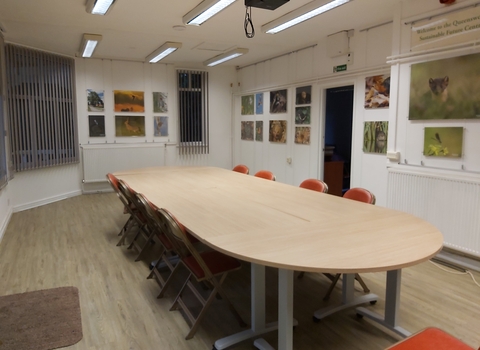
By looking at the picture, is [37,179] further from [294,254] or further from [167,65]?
[294,254]

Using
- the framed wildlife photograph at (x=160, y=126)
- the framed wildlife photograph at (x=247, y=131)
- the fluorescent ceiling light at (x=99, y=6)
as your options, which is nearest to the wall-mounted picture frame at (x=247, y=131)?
the framed wildlife photograph at (x=247, y=131)

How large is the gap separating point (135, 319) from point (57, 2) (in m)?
3.99

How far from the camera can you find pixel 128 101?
8.66 metres

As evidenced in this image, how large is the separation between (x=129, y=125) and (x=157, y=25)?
11.7 feet

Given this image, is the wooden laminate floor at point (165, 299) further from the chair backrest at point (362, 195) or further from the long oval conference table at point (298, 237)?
the chair backrest at point (362, 195)

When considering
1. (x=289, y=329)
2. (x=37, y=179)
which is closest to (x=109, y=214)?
(x=37, y=179)

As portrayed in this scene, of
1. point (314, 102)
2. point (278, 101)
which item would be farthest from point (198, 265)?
point (278, 101)

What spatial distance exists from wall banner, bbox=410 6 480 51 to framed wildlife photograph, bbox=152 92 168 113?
238 inches

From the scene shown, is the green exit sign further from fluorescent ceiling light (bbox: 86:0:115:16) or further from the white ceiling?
fluorescent ceiling light (bbox: 86:0:115:16)

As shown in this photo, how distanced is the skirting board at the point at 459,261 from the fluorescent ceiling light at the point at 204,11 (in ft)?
13.1

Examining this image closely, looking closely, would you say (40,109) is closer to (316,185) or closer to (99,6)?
(99,6)

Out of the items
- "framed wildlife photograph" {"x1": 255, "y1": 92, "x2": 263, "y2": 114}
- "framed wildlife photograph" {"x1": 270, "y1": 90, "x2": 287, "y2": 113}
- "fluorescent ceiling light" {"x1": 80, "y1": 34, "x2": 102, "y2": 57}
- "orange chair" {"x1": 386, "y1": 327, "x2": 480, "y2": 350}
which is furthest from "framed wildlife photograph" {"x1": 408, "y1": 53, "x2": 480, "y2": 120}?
"fluorescent ceiling light" {"x1": 80, "y1": 34, "x2": 102, "y2": 57}

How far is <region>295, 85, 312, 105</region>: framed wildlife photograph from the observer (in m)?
6.93

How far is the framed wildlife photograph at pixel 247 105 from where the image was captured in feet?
29.6
